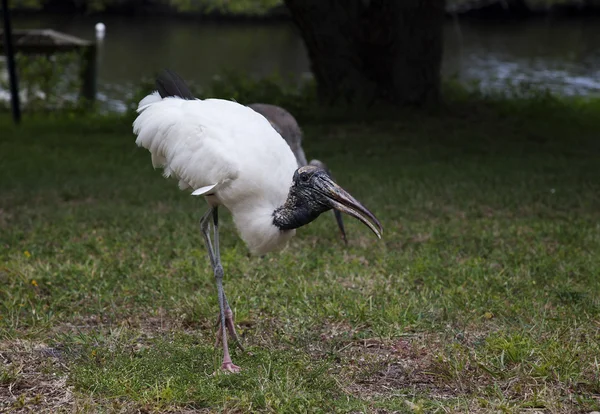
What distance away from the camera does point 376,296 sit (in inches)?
190

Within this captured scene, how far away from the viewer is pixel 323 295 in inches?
192

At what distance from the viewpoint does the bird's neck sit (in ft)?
12.5

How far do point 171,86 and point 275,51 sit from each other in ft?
69.4

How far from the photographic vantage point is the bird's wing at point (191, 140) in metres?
3.95

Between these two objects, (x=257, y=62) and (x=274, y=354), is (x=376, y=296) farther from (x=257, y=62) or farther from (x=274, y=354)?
(x=257, y=62)

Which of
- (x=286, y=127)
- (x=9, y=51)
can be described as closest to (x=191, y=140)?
(x=286, y=127)

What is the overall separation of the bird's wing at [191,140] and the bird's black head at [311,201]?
28 centimetres

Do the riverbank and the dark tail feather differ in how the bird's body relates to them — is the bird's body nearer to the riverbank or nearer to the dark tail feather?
the dark tail feather

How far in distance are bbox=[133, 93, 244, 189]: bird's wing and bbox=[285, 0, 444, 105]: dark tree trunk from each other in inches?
262

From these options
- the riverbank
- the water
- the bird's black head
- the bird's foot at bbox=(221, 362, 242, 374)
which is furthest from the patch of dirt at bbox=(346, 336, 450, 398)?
the riverbank

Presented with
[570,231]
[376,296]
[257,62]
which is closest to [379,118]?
A: [570,231]

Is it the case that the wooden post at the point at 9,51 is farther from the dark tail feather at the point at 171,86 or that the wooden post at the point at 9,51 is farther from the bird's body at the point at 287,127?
the dark tail feather at the point at 171,86

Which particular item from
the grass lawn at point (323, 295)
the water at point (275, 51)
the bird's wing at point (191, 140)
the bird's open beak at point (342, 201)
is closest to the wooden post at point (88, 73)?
the water at point (275, 51)

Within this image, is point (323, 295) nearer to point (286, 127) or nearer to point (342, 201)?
point (342, 201)
